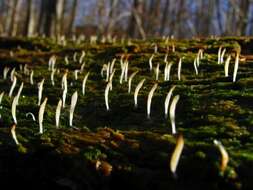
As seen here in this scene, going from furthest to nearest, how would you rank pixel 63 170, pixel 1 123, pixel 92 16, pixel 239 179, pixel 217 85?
1. pixel 92 16
2. pixel 217 85
3. pixel 1 123
4. pixel 63 170
5. pixel 239 179

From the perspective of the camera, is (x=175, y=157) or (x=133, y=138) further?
(x=133, y=138)

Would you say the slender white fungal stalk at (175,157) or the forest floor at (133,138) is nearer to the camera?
the slender white fungal stalk at (175,157)

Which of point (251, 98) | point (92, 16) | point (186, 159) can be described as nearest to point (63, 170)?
point (186, 159)

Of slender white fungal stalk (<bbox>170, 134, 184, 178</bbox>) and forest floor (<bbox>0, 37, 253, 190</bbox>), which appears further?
forest floor (<bbox>0, 37, 253, 190</bbox>)

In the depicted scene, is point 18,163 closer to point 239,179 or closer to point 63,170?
point 63,170

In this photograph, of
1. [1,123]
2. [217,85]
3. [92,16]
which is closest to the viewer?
[1,123]

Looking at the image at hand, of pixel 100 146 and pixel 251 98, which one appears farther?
pixel 251 98

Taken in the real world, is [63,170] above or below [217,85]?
below

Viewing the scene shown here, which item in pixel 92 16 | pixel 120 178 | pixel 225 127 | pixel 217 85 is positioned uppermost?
pixel 92 16
